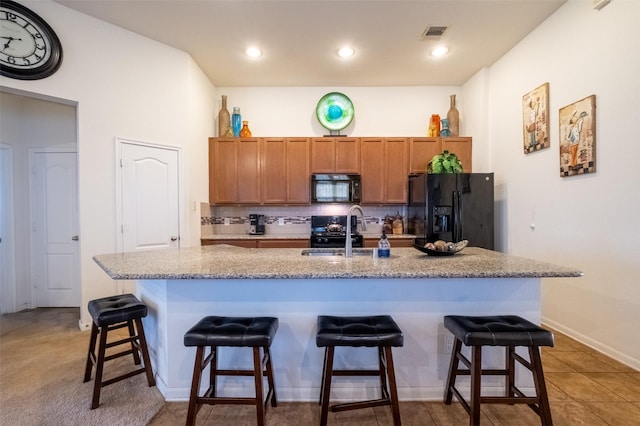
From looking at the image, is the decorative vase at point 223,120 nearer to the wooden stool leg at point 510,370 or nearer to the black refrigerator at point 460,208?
the black refrigerator at point 460,208

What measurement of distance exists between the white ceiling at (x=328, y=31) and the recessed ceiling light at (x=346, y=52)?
7 cm

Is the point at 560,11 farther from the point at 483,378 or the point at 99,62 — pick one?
the point at 99,62

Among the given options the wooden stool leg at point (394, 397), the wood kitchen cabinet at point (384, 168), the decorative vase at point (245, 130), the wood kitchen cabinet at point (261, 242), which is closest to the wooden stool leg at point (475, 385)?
the wooden stool leg at point (394, 397)

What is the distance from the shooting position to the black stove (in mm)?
3961

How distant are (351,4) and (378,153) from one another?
1.89 meters

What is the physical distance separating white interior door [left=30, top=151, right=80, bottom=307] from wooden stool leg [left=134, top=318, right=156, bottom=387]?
250 cm

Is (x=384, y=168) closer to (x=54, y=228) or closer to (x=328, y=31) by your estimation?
(x=328, y=31)

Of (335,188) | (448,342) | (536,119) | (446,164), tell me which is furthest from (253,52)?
(448,342)

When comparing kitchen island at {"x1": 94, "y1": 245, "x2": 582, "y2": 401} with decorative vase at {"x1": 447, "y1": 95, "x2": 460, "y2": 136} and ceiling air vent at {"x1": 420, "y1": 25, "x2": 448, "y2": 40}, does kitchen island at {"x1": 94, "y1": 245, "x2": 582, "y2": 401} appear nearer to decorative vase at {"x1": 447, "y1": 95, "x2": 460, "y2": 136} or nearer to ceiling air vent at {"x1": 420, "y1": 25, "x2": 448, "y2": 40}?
ceiling air vent at {"x1": 420, "y1": 25, "x2": 448, "y2": 40}

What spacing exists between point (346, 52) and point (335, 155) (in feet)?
4.20

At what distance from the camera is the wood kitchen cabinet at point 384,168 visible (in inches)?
166

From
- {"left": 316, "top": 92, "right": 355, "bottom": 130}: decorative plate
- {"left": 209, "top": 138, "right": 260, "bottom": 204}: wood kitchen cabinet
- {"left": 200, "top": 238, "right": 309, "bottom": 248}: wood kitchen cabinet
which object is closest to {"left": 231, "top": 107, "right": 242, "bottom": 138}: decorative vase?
{"left": 209, "top": 138, "right": 260, "bottom": 204}: wood kitchen cabinet

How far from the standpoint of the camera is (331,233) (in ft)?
13.6

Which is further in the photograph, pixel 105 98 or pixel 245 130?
pixel 245 130
